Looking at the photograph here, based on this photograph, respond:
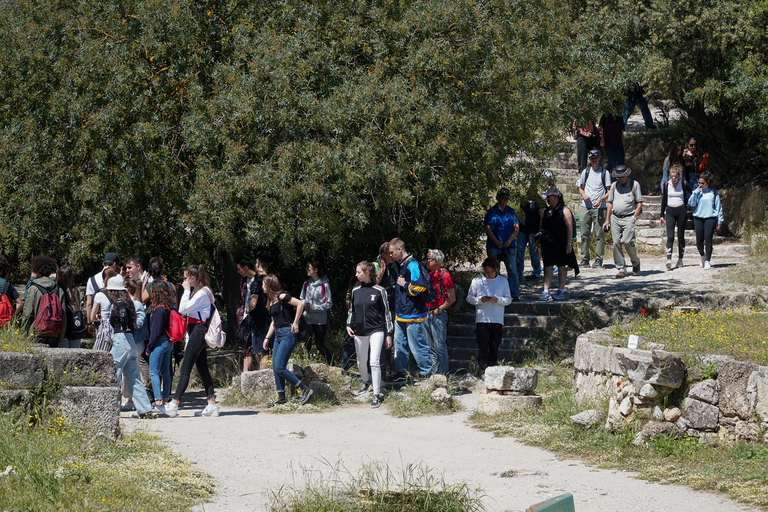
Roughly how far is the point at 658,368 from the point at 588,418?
920 millimetres

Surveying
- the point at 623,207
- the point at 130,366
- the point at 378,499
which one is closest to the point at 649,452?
the point at 378,499

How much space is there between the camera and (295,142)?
10.7 m

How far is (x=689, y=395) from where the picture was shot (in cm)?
736

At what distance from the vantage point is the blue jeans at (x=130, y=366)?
8.79 metres

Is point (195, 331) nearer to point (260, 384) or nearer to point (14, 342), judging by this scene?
point (260, 384)

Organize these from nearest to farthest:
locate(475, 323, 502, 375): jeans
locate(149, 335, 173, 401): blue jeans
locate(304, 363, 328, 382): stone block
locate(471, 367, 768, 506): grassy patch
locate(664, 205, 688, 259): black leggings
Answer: locate(471, 367, 768, 506): grassy patch < locate(149, 335, 173, 401): blue jeans < locate(304, 363, 328, 382): stone block < locate(475, 323, 502, 375): jeans < locate(664, 205, 688, 259): black leggings

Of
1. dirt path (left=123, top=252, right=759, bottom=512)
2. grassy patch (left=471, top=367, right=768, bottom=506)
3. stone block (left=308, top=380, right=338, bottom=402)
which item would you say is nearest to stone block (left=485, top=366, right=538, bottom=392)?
grassy patch (left=471, top=367, right=768, bottom=506)

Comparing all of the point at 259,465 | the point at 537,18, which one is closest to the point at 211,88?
the point at 537,18

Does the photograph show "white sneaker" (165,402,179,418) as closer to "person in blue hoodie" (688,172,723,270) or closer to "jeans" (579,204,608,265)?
"jeans" (579,204,608,265)

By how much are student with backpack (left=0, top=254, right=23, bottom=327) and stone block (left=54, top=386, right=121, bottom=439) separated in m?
2.30

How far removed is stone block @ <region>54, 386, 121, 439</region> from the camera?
7.14 m

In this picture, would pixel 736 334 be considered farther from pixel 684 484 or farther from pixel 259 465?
pixel 259 465

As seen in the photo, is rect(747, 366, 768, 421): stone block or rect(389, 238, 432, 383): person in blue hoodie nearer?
rect(747, 366, 768, 421): stone block

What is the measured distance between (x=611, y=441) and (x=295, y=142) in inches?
221
